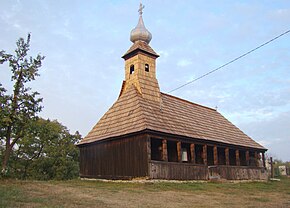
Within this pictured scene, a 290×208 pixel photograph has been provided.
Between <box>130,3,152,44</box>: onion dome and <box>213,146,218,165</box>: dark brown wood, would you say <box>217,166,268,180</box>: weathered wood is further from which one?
<box>130,3,152,44</box>: onion dome

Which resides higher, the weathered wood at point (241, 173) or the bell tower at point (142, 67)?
the bell tower at point (142, 67)

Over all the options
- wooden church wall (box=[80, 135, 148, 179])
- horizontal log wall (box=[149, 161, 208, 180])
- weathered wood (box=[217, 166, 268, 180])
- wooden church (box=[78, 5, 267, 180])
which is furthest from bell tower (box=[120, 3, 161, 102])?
weathered wood (box=[217, 166, 268, 180])

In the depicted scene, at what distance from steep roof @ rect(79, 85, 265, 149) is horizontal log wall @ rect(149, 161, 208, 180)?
6.68 feet

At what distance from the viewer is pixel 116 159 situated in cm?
2108

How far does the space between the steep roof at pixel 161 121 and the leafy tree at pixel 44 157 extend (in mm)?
14898

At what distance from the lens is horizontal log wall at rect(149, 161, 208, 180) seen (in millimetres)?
18812

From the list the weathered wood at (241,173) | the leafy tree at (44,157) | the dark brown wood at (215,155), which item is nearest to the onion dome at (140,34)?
the dark brown wood at (215,155)

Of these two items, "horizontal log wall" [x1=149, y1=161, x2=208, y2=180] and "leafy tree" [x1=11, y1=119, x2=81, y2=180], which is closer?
"horizontal log wall" [x1=149, y1=161, x2=208, y2=180]

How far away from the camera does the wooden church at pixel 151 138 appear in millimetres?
19672

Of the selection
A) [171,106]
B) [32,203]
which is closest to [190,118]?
[171,106]

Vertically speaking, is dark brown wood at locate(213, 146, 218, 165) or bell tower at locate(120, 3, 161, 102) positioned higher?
bell tower at locate(120, 3, 161, 102)

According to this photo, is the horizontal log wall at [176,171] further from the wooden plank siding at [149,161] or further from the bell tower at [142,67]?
the bell tower at [142,67]

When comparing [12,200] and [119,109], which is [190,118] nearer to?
[119,109]

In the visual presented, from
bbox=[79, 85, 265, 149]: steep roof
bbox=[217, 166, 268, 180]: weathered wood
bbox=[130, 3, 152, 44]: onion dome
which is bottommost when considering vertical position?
bbox=[217, 166, 268, 180]: weathered wood
